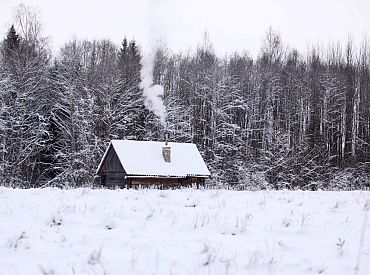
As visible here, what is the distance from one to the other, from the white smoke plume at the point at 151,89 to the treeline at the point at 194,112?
62 cm

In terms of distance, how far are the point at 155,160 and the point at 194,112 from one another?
15.6 m

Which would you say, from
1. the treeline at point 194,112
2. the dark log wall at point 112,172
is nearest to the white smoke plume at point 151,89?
the treeline at point 194,112

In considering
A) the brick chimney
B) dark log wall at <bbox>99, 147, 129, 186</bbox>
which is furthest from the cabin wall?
the brick chimney

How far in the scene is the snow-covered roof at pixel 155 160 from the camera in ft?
105

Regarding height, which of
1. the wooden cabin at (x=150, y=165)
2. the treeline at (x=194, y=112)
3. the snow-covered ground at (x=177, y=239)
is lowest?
the snow-covered ground at (x=177, y=239)

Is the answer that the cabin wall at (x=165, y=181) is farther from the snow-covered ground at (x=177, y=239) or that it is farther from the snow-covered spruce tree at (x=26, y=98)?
the snow-covered ground at (x=177, y=239)

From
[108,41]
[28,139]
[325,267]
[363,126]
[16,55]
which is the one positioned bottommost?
[325,267]

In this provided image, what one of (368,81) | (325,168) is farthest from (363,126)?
(325,168)

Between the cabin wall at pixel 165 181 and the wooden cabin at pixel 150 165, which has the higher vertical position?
the wooden cabin at pixel 150 165

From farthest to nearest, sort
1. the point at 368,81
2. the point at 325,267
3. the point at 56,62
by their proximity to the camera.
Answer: the point at 368,81, the point at 56,62, the point at 325,267

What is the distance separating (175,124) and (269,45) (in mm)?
18159

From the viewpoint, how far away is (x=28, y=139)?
36656mm

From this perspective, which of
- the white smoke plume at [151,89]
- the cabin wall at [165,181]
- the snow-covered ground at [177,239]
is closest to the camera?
the snow-covered ground at [177,239]

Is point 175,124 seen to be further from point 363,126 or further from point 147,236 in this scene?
point 147,236
